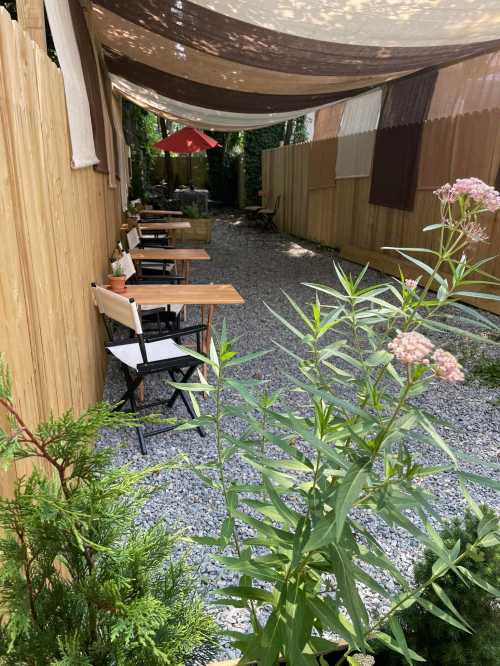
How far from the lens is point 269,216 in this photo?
14398 mm

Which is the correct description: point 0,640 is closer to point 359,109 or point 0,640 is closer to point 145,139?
point 359,109

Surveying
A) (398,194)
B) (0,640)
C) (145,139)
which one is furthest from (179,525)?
(145,139)

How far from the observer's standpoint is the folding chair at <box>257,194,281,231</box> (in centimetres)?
1389

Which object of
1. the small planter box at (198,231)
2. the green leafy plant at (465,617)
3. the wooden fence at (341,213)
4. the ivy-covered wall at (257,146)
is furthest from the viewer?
the ivy-covered wall at (257,146)

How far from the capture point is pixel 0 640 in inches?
32.6

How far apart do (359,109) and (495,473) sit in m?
8.97

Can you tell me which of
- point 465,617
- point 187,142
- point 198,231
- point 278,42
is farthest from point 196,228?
point 465,617

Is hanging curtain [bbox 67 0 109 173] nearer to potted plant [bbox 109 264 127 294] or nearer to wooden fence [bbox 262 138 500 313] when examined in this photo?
potted plant [bbox 109 264 127 294]

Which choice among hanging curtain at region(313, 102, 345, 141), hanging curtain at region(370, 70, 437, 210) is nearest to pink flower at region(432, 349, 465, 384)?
hanging curtain at region(370, 70, 437, 210)

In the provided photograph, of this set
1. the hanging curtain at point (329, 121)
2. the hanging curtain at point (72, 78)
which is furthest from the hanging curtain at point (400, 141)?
the hanging curtain at point (72, 78)

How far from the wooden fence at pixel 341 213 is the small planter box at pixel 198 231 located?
2603mm

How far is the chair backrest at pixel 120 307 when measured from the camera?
297 centimetres

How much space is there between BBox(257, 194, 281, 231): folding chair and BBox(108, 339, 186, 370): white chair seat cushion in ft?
35.4

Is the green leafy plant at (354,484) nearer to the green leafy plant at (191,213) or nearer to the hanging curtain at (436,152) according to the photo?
the hanging curtain at (436,152)
